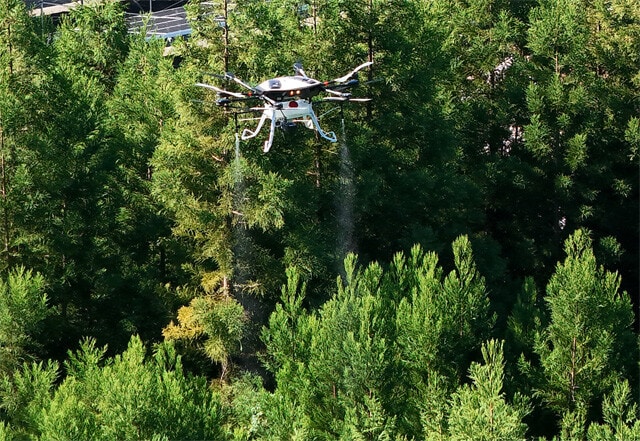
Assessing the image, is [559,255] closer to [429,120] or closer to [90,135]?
[429,120]

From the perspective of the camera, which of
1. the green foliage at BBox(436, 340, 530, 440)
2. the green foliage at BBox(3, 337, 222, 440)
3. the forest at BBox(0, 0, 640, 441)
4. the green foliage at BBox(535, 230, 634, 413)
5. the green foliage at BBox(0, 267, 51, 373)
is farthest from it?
the green foliage at BBox(0, 267, 51, 373)

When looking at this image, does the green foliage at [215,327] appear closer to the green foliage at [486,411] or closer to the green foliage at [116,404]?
the green foliage at [116,404]

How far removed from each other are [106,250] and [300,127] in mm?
8164

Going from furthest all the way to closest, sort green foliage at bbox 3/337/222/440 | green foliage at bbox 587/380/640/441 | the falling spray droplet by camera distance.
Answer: the falling spray droplet → green foliage at bbox 587/380/640/441 → green foliage at bbox 3/337/222/440

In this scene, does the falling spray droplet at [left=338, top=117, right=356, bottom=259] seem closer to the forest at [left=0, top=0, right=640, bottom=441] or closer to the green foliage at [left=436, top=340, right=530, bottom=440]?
the forest at [left=0, top=0, right=640, bottom=441]

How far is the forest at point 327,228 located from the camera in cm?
3588

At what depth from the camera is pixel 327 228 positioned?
46.7m

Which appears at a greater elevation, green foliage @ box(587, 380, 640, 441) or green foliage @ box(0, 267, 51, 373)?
green foliage @ box(0, 267, 51, 373)

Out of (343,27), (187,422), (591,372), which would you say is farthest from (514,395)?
(343,27)

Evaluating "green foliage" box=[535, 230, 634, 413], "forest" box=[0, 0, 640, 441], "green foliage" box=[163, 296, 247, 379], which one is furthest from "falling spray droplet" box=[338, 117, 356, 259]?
"green foliage" box=[535, 230, 634, 413]

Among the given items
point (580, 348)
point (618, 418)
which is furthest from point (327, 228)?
point (618, 418)

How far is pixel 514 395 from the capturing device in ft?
118

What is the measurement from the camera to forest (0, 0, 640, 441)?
35.9 metres

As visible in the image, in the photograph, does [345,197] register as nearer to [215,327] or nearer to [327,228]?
[327,228]
